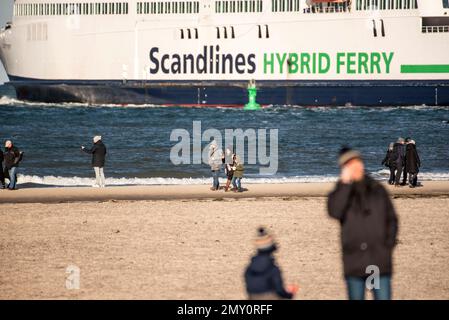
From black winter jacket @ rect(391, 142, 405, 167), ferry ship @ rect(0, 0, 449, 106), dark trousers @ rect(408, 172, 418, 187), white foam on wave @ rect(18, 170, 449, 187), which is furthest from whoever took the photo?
ferry ship @ rect(0, 0, 449, 106)

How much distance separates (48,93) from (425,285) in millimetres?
59297

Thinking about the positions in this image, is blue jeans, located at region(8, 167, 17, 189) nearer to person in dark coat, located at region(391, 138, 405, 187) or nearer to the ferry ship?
person in dark coat, located at region(391, 138, 405, 187)

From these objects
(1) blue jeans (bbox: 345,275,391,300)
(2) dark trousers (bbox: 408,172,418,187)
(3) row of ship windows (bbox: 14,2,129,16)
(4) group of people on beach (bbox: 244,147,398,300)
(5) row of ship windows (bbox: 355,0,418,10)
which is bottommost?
(1) blue jeans (bbox: 345,275,391,300)

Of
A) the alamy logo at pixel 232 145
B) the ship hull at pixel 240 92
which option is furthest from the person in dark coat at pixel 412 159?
the ship hull at pixel 240 92

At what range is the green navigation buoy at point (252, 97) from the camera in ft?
216

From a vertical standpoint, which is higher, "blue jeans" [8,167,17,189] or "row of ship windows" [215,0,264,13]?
"row of ship windows" [215,0,264,13]

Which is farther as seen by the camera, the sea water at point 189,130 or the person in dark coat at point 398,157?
the sea water at point 189,130

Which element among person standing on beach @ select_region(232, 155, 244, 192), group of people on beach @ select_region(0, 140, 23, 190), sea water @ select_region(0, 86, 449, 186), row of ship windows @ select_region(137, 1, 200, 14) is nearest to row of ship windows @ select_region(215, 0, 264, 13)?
row of ship windows @ select_region(137, 1, 200, 14)

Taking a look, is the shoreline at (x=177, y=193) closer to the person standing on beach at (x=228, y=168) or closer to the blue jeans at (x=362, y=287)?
the person standing on beach at (x=228, y=168)

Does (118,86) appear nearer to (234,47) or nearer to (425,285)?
(234,47)

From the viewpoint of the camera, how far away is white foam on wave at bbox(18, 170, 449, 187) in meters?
27.2

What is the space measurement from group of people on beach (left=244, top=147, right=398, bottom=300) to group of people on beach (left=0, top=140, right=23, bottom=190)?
15462mm
